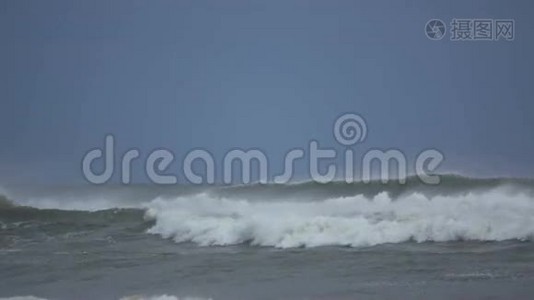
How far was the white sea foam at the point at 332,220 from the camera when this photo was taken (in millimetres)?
2496

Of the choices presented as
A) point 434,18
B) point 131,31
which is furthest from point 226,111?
point 434,18

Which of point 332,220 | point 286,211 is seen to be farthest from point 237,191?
point 332,220

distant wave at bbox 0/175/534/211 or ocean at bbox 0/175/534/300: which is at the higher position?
distant wave at bbox 0/175/534/211

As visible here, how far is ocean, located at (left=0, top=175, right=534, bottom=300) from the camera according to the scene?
2.47 m

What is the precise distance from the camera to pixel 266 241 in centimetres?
250

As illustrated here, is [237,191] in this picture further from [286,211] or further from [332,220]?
[332,220]

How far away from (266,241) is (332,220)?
267 mm

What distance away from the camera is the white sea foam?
8.19 feet

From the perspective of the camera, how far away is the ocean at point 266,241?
8.12 feet

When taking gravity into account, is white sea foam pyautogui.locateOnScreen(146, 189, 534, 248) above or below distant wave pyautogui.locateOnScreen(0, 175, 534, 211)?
below

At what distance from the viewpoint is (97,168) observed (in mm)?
2500

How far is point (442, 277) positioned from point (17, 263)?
1.62 m

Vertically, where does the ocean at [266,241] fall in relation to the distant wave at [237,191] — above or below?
below

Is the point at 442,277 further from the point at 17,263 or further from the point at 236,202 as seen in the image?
the point at 17,263
